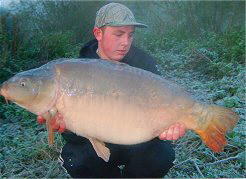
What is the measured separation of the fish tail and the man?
23.5 inches

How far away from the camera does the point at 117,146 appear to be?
2646 millimetres

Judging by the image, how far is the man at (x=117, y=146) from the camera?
2.54 meters

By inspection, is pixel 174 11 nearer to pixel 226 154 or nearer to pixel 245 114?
pixel 245 114

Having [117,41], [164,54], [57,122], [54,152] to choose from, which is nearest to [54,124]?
[57,122]

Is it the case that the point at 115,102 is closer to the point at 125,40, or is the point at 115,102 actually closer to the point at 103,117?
the point at 103,117

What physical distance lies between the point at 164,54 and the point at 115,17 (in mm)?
4715

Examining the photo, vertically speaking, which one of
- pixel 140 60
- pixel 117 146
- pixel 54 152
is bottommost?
pixel 54 152

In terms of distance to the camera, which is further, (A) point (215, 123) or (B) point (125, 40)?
(B) point (125, 40)

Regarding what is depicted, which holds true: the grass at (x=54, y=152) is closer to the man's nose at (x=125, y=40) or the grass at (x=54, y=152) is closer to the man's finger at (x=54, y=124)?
the man's nose at (x=125, y=40)

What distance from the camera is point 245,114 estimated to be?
12.9 ft

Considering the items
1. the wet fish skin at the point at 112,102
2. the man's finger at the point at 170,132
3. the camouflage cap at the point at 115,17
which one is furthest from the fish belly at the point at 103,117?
the camouflage cap at the point at 115,17

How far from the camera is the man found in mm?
2545

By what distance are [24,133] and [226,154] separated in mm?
1826

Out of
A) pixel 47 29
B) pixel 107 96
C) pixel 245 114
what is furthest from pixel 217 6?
pixel 107 96
